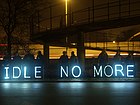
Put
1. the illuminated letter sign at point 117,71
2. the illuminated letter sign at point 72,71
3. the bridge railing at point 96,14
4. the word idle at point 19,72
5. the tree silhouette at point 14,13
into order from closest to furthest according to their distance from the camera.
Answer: the illuminated letter sign at point 117,71 → the illuminated letter sign at point 72,71 → the word idle at point 19,72 → the bridge railing at point 96,14 → the tree silhouette at point 14,13

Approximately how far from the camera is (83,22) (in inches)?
1372

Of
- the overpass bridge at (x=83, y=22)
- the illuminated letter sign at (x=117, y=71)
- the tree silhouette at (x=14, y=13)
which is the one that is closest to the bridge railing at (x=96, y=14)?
the overpass bridge at (x=83, y=22)

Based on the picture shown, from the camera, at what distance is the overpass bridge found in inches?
1272

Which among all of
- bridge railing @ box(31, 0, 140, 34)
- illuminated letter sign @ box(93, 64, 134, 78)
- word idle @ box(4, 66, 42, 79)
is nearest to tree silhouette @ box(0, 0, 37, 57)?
bridge railing @ box(31, 0, 140, 34)

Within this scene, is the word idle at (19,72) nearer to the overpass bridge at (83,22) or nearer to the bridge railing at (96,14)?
the overpass bridge at (83,22)

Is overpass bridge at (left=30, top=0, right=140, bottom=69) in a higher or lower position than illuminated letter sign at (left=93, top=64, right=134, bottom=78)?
higher

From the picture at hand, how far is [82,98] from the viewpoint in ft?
51.4

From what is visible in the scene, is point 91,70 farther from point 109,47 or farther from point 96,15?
point 109,47

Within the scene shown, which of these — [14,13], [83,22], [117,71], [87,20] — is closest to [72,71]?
[117,71]

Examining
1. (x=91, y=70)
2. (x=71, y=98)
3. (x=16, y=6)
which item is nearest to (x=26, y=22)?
(x=16, y=6)

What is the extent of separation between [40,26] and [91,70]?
10839mm

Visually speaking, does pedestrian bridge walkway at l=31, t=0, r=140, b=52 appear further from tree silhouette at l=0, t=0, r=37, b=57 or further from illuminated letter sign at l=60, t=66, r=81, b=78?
illuminated letter sign at l=60, t=66, r=81, b=78

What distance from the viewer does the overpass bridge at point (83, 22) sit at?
32312mm

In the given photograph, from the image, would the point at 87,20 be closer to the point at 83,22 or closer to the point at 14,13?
the point at 83,22
